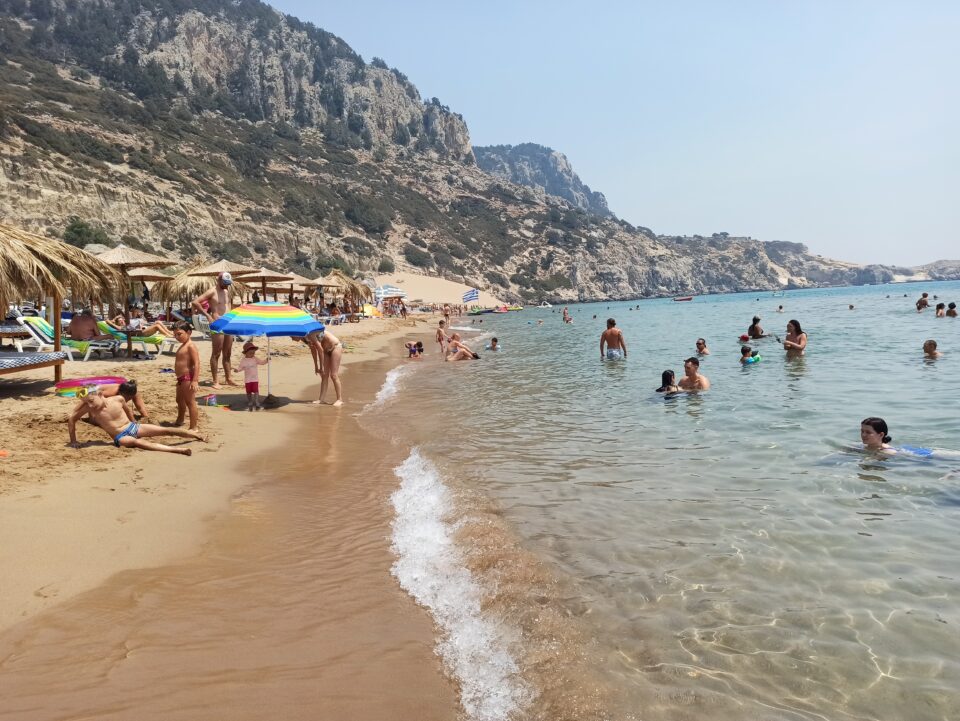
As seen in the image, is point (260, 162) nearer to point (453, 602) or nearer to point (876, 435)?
point (876, 435)

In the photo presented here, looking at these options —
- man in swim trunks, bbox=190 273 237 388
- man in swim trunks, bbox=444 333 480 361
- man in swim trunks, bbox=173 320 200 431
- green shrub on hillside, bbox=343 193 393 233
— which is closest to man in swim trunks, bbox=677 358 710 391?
man in swim trunks, bbox=173 320 200 431

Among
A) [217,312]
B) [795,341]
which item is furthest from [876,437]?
[217,312]

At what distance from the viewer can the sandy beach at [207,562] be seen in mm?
2611

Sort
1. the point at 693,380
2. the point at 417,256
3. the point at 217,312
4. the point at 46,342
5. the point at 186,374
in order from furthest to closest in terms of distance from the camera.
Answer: the point at 417,256 → the point at 46,342 → the point at 217,312 → the point at 693,380 → the point at 186,374

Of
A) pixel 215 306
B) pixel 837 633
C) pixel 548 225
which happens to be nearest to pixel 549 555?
pixel 837 633

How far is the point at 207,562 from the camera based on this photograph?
154 inches

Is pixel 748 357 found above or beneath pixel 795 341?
beneath

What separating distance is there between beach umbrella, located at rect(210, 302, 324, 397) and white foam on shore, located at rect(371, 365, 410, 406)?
212 centimetres

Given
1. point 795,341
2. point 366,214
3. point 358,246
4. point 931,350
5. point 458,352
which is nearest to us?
point 931,350

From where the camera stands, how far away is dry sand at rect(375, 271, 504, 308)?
6950cm

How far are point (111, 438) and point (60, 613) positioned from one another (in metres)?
3.96

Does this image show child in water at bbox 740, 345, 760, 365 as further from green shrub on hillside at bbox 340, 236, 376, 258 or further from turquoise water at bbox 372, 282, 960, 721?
green shrub on hillside at bbox 340, 236, 376, 258

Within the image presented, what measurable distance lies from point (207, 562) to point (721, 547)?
348 cm

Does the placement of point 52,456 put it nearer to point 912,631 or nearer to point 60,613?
point 60,613
